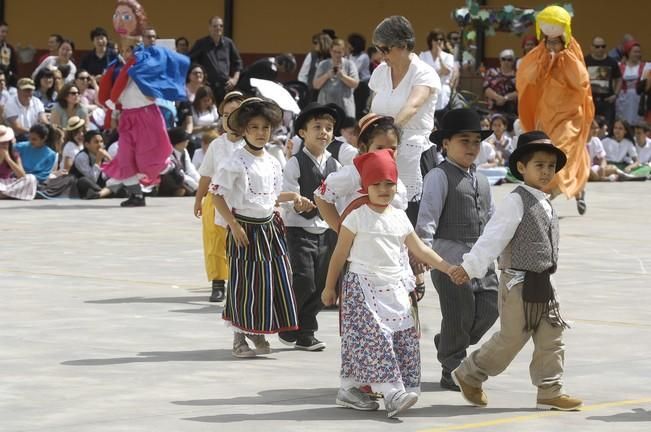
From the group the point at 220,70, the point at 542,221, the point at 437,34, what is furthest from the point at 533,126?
the point at 542,221

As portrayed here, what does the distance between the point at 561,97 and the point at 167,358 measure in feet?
28.5

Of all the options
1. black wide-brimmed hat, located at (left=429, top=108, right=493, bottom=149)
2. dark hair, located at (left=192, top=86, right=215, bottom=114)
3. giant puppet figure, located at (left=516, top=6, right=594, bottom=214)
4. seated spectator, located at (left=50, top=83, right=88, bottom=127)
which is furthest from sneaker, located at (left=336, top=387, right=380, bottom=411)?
dark hair, located at (left=192, top=86, right=215, bottom=114)

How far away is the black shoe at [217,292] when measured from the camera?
11.3m

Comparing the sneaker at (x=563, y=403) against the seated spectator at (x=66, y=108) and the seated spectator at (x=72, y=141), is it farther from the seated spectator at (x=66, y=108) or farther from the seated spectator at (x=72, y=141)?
the seated spectator at (x=66, y=108)

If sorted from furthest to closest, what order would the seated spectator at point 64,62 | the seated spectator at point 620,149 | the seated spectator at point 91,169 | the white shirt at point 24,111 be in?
the seated spectator at point 620,149
the seated spectator at point 64,62
the white shirt at point 24,111
the seated spectator at point 91,169

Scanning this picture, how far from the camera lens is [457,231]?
27.1 ft

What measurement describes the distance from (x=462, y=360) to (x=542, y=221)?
2.83 ft

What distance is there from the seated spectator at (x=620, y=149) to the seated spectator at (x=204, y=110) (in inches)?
231

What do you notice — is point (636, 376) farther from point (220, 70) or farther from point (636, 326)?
point (220, 70)

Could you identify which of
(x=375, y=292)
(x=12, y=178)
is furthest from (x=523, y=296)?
(x=12, y=178)

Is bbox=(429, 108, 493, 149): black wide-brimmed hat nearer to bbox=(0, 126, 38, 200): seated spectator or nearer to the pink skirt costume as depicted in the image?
the pink skirt costume

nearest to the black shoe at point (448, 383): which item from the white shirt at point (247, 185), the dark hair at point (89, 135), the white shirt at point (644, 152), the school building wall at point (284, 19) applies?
the white shirt at point (247, 185)

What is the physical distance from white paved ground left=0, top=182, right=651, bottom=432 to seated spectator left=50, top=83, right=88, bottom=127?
19.9ft

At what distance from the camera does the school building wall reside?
91.7 ft
